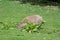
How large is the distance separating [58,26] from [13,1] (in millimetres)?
6041

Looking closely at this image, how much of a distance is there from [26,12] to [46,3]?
2.61 m

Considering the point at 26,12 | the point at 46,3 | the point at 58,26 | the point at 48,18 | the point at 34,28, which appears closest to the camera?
the point at 34,28

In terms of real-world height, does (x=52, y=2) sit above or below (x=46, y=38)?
below

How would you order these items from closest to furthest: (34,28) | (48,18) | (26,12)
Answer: (34,28), (48,18), (26,12)

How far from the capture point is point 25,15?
450 inches

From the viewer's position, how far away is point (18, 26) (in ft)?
29.8

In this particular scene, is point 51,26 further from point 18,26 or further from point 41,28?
point 18,26

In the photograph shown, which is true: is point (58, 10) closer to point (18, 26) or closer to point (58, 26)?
point (58, 26)

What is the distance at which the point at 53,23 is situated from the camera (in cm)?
991

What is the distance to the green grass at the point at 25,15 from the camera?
25.6 feet

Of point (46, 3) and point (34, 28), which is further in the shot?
point (46, 3)

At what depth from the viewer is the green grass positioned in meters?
7.80

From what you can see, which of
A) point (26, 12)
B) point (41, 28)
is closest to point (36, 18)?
point (41, 28)

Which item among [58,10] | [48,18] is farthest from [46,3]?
[48,18]
